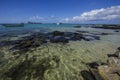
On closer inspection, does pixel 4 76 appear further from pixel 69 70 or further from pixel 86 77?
pixel 86 77

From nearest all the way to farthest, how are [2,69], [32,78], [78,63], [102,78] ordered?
[102,78] → [32,78] → [2,69] → [78,63]

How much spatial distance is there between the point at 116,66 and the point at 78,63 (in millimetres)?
4289

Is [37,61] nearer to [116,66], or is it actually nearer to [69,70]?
[69,70]

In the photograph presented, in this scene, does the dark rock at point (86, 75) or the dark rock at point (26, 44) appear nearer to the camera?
the dark rock at point (86, 75)

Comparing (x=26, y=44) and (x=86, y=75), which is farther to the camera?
(x=26, y=44)

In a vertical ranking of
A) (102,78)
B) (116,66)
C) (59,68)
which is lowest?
(59,68)

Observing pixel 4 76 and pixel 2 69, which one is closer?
pixel 4 76

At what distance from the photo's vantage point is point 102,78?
712cm

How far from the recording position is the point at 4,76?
329 inches

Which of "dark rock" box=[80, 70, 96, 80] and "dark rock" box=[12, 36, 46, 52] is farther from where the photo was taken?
"dark rock" box=[12, 36, 46, 52]

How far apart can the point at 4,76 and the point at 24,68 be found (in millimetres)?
1860

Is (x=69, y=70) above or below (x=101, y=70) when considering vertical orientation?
below

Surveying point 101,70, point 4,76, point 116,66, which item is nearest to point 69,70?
point 101,70

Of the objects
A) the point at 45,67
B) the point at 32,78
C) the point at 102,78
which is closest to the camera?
the point at 102,78
